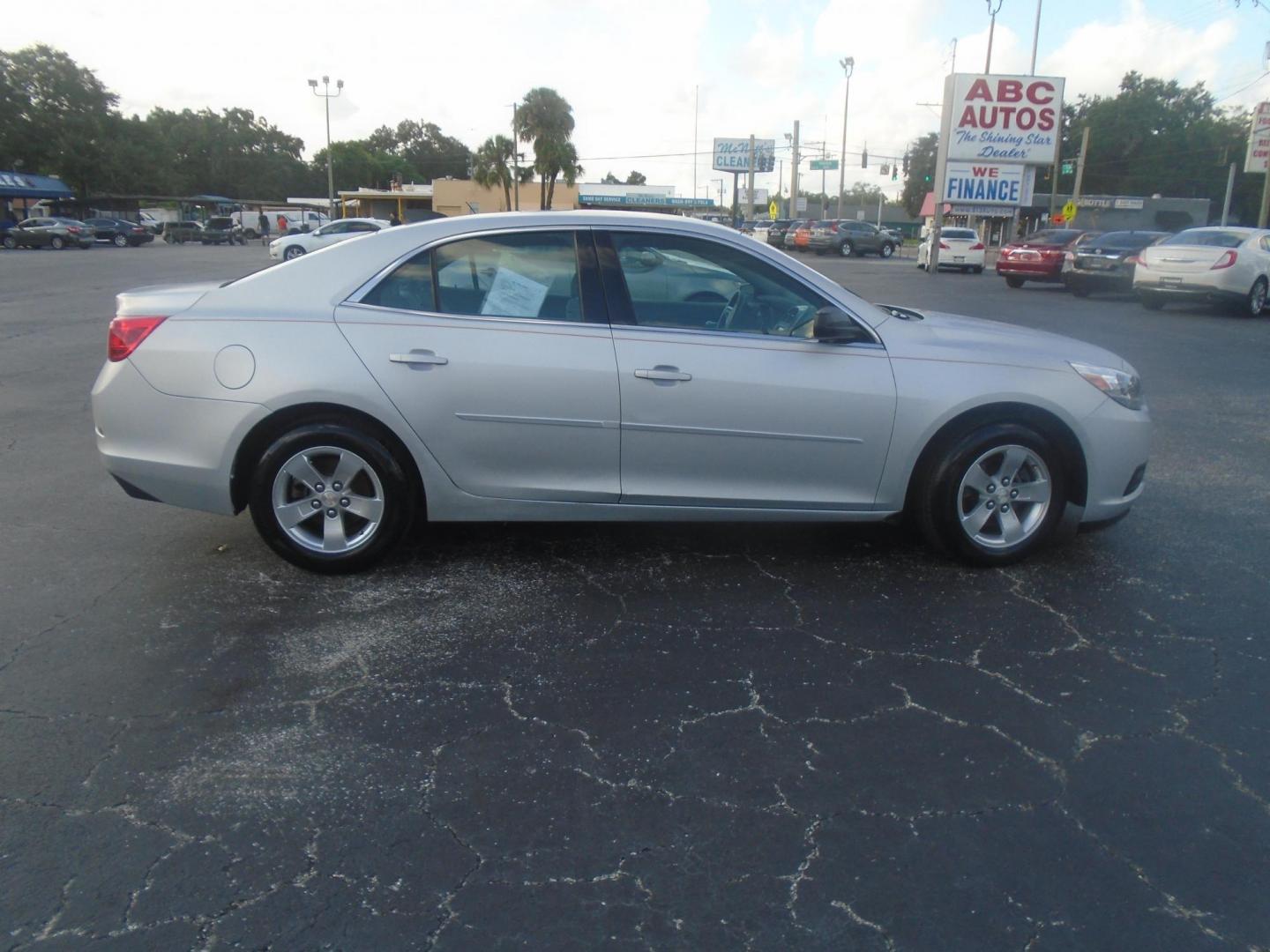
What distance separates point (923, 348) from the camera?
15.4 feet

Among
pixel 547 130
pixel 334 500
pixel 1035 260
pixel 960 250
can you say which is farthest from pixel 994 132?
pixel 334 500

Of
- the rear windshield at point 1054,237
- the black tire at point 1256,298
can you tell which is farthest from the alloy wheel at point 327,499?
the rear windshield at point 1054,237

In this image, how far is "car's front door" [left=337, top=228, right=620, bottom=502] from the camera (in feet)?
14.6

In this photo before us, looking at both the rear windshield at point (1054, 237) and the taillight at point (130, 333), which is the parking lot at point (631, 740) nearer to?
the taillight at point (130, 333)

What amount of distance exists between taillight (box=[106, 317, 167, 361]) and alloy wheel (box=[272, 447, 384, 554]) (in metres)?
0.88

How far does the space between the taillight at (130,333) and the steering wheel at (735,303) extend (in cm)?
250

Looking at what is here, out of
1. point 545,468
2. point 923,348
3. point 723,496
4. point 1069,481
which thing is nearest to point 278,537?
point 545,468

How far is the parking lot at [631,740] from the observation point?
8.29ft

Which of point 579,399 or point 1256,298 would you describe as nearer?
point 579,399

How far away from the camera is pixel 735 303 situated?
473 centimetres

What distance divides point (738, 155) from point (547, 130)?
43287 mm

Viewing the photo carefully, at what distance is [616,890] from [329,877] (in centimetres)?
73

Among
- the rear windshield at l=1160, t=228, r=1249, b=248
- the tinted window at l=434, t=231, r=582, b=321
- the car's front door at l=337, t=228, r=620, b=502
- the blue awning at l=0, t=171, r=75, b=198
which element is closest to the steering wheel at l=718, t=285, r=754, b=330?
the car's front door at l=337, t=228, r=620, b=502

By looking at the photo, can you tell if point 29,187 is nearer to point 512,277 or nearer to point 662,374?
point 512,277
